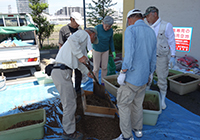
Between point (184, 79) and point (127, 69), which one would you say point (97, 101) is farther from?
point (184, 79)

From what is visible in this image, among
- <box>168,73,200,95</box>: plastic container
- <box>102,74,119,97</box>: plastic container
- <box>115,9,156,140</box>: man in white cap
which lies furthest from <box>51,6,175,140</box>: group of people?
<box>168,73,200,95</box>: plastic container

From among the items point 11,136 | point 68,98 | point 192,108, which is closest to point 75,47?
point 68,98

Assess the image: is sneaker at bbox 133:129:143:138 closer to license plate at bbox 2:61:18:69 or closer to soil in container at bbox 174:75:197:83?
soil in container at bbox 174:75:197:83

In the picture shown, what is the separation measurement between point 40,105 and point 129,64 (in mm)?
2363

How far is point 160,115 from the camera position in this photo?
292 cm

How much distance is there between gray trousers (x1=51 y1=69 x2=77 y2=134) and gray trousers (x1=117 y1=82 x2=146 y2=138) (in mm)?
689

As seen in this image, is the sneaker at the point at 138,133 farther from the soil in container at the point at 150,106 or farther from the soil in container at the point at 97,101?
the soil in container at the point at 97,101

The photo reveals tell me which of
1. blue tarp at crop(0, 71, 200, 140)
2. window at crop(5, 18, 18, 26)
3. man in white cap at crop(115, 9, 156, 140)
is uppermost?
window at crop(5, 18, 18, 26)

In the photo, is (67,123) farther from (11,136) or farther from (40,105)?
(40,105)

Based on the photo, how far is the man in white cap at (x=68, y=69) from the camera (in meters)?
2.06

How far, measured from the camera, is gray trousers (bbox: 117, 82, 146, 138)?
2.04m

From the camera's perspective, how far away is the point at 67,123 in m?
2.20

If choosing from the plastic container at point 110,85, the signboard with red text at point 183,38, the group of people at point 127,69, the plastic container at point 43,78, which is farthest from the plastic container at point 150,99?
the signboard with red text at point 183,38

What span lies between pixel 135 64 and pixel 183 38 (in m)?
4.14
